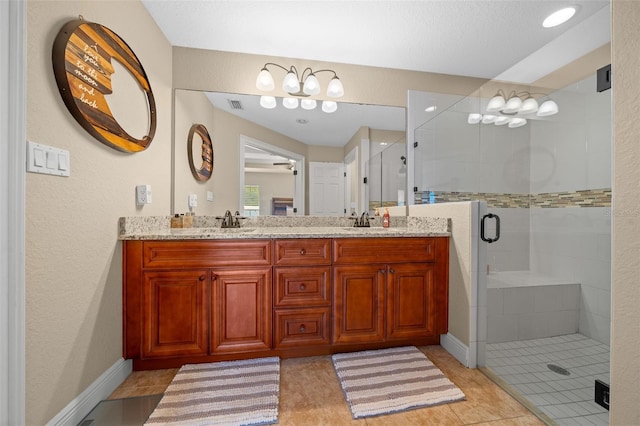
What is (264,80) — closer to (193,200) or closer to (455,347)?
(193,200)

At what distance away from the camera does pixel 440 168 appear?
7.64 ft

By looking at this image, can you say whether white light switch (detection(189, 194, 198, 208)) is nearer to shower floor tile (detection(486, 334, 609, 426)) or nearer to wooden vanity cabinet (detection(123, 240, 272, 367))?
wooden vanity cabinet (detection(123, 240, 272, 367))

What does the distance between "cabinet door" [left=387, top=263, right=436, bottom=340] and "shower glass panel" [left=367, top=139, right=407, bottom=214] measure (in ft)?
2.37

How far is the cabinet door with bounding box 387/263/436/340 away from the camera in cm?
176

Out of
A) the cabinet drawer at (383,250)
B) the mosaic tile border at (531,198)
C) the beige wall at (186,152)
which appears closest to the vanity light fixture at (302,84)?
the beige wall at (186,152)

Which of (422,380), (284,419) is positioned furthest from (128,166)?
(422,380)

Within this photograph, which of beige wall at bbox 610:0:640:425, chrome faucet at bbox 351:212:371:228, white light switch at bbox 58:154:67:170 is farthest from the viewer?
chrome faucet at bbox 351:212:371:228

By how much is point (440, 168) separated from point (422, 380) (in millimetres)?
1665

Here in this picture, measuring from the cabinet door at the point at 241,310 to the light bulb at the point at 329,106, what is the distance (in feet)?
4.70

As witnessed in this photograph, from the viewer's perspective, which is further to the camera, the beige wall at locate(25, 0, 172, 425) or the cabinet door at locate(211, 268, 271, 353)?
the cabinet door at locate(211, 268, 271, 353)

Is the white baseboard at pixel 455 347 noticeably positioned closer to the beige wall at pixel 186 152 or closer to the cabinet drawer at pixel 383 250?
the cabinet drawer at pixel 383 250

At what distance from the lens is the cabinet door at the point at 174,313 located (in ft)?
4.94

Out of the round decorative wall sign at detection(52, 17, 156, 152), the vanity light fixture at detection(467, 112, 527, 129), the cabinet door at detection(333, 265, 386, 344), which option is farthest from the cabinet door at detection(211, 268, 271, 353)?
the vanity light fixture at detection(467, 112, 527, 129)

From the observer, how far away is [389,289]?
1.75m
